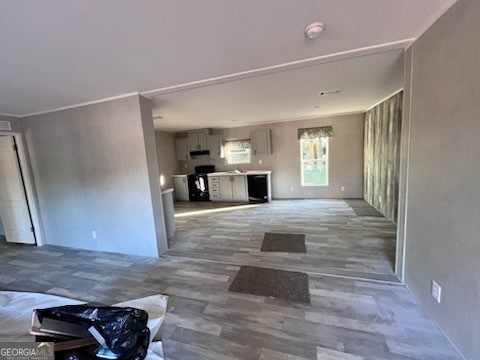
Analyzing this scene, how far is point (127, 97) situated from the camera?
2.81m

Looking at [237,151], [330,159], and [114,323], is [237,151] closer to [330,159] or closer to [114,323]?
[330,159]

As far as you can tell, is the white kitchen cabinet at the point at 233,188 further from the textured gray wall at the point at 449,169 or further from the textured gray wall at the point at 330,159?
the textured gray wall at the point at 449,169

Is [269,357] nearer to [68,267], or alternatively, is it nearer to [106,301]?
[106,301]

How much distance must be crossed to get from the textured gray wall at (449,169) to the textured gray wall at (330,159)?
4.10m

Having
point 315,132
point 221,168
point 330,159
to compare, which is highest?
point 315,132

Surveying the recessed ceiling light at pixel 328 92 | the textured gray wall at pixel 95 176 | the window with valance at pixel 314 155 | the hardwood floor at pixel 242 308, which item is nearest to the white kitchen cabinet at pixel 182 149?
the window with valance at pixel 314 155

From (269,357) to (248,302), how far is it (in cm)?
58

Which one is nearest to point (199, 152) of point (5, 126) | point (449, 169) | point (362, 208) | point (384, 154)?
point (5, 126)

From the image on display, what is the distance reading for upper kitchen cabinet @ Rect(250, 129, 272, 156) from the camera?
630 centimetres

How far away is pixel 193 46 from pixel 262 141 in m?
4.77

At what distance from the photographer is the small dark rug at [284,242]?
122 inches

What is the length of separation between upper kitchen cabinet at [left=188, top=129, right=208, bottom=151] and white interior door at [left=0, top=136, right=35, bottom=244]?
4099 mm

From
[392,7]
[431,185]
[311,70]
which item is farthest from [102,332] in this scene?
[311,70]

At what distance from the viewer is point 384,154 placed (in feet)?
13.9
